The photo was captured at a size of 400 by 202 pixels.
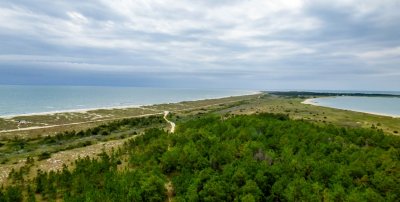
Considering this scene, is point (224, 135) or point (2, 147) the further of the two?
point (2, 147)

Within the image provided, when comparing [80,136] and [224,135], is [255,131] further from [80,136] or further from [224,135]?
[80,136]

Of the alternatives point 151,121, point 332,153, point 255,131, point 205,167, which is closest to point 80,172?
point 205,167

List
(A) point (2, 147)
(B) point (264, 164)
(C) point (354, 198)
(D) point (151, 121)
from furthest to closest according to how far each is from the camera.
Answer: (D) point (151, 121) → (A) point (2, 147) → (B) point (264, 164) → (C) point (354, 198)

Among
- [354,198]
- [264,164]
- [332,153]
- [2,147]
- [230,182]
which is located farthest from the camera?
[2,147]

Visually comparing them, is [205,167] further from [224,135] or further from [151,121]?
[151,121]

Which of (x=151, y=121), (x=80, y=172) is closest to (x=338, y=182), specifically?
(x=80, y=172)

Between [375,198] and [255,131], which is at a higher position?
[255,131]
